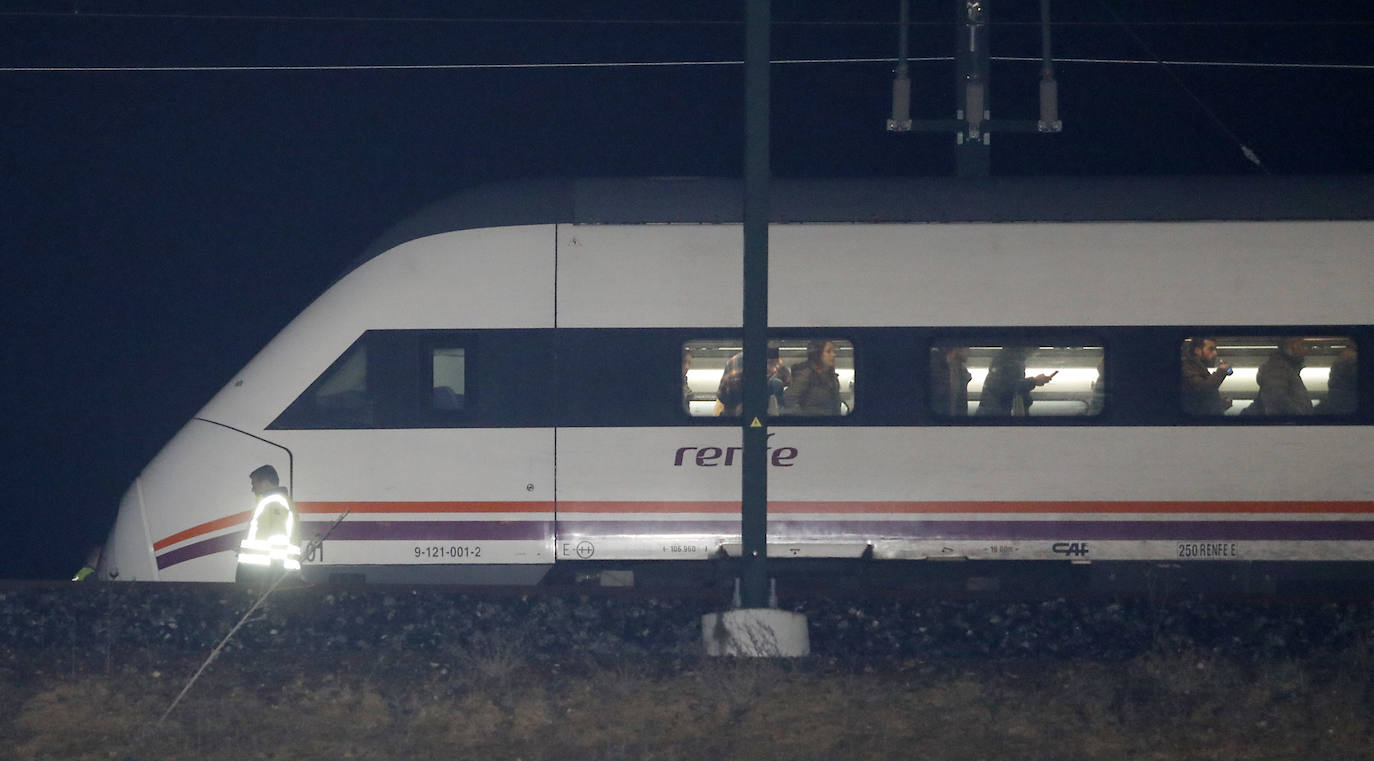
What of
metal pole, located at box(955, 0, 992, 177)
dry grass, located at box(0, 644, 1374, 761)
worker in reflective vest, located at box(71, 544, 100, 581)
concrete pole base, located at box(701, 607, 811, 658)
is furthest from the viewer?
metal pole, located at box(955, 0, 992, 177)

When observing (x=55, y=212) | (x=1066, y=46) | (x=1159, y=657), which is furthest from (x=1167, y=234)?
(x=55, y=212)

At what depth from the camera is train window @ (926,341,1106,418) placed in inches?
432

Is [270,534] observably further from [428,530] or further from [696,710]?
[696,710]

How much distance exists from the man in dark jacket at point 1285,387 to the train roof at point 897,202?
1113 millimetres

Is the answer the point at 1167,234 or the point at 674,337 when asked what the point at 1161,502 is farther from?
the point at 674,337

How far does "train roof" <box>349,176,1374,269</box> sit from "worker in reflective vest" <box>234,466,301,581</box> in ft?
6.33

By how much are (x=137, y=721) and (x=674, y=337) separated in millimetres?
4782

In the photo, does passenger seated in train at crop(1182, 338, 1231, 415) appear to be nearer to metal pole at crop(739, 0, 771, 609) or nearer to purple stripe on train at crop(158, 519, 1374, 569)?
purple stripe on train at crop(158, 519, 1374, 569)

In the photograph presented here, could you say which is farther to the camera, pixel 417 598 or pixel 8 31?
pixel 8 31

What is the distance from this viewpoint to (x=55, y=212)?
37938mm

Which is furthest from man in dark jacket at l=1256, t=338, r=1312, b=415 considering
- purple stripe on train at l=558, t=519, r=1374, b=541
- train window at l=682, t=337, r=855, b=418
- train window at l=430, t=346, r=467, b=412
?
train window at l=430, t=346, r=467, b=412

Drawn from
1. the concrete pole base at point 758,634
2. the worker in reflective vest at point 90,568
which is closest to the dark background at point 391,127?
the worker in reflective vest at point 90,568

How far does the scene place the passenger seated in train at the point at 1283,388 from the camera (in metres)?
11.0

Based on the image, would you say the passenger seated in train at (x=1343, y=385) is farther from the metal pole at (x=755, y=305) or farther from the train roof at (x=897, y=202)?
the metal pole at (x=755, y=305)
